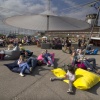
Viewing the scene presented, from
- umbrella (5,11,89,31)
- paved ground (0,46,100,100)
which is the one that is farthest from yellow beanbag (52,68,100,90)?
umbrella (5,11,89,31)

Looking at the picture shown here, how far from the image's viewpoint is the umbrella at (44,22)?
12.6m

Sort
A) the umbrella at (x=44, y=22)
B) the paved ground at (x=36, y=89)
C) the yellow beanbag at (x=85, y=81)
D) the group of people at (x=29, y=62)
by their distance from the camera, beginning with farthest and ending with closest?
1. the umbrella at (x=44, y=22)
2. the group of people at (x=29, y=62)
3. the yellow beanbag at (x=85, y=81)
4. the paved ground at (x=36, y=89)

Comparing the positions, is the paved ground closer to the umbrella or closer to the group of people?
the group of people

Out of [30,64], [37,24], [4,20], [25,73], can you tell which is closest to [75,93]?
[25,73]

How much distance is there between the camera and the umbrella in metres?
12.6

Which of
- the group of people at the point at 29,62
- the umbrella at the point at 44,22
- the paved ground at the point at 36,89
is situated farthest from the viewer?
the umbrella at the point at 44,22

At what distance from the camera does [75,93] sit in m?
6.02

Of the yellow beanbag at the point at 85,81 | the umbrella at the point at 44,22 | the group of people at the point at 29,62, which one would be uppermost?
the umbrella at the point at 44,22

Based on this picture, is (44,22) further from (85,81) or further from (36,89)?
(36,89)

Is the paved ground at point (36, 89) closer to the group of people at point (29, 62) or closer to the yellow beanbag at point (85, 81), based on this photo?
the yellow beanbag at point (85, 81)

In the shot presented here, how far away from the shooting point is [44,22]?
12.6 m

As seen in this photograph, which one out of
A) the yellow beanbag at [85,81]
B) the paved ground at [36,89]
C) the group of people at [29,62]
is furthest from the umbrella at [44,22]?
the yellow beanbag at [85,81]

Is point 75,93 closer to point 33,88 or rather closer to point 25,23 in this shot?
point 33,88

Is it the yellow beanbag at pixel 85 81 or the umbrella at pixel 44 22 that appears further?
the umbrella at pixel 44 22
